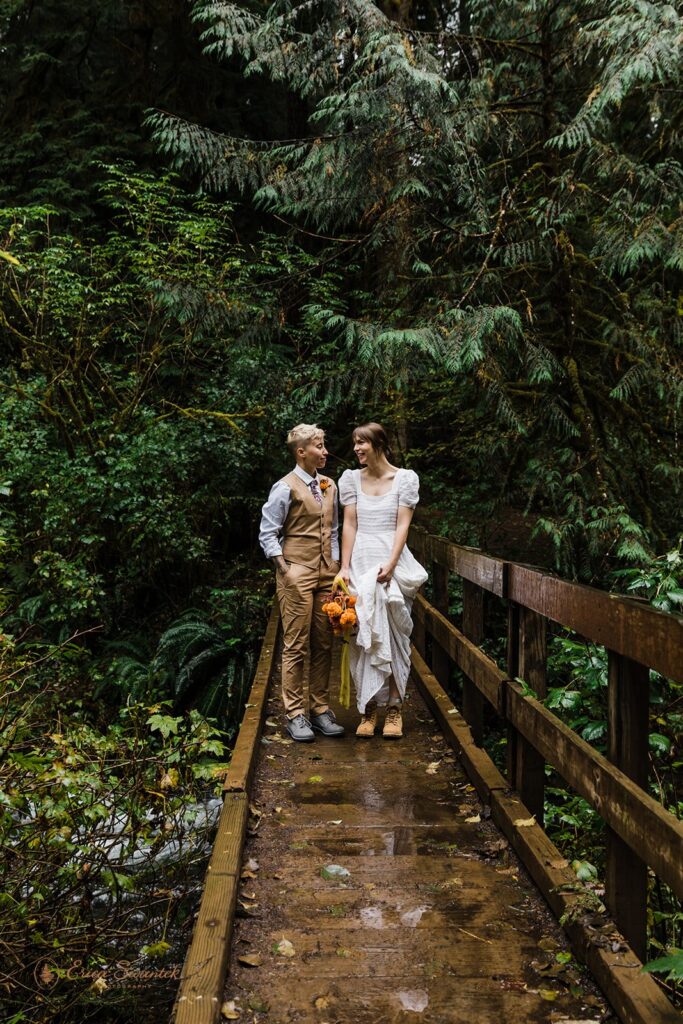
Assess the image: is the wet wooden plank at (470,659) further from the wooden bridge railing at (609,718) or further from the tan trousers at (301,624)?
the tan trousers at (301,624)

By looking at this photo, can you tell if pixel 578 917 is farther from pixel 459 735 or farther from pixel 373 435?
pixel 373 435

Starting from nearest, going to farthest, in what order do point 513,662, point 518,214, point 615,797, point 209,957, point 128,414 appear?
point 615,797 → point 209,957 → point 513,662 → point 518,214 → point 128,414

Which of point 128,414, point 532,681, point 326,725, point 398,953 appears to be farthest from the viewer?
point 128,414

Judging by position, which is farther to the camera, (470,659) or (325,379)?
(325,379)

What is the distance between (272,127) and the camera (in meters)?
17.3

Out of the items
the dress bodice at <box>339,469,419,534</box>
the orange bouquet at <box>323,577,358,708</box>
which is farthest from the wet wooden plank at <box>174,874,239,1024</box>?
the dress bodice at <box>339,469,419,534</box>

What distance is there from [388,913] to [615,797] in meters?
1.19

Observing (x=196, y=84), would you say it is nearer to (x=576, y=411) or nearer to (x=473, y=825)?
(x=576, y=411)

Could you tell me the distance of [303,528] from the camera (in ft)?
18.7

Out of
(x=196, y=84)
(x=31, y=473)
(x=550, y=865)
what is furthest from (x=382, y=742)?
(x=196, y=84)

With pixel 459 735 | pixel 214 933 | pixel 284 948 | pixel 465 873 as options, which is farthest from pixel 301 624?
pixel 214 933

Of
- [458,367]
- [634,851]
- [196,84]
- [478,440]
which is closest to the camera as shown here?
[634,851]

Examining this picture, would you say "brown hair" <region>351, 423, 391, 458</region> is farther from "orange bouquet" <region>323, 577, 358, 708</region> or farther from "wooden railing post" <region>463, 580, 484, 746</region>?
"wooden railing post" <region>463, 580, 484, 746</region>

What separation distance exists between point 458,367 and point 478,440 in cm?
291
